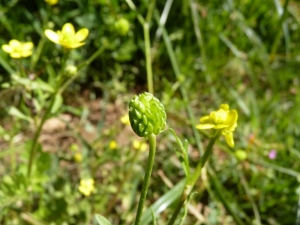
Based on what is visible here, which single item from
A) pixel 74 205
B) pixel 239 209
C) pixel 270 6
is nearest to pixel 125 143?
pixel 74 205

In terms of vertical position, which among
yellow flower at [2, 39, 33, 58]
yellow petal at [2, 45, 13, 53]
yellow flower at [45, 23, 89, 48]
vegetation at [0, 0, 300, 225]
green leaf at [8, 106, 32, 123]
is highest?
yellow flower at [45, 23, 89, 48]

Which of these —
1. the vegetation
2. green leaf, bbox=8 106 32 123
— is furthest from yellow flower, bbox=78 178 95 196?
green leaf, bbox=8 106 32 123

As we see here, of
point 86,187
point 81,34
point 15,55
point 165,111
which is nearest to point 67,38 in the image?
point 81,34

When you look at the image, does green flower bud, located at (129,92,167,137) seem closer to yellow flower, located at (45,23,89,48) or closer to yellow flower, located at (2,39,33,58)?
yellow flower, located at (45,23,89,48)

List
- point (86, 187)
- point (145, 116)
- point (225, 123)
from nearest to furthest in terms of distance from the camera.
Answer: point (145, 116)
point (225, 123)
point (86, 187)

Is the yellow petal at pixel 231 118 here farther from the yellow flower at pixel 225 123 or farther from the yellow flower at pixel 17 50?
the yellow flower at pixel 17 50

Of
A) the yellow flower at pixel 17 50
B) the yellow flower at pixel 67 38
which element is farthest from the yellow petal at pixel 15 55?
the yellow flower at pixel 67 38

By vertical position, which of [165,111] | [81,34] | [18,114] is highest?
[81,34]

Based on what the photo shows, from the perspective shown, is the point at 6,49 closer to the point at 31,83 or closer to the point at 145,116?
the point at 31,83
